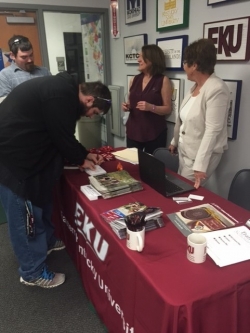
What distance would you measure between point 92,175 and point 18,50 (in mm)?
1469

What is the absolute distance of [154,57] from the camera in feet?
8.40

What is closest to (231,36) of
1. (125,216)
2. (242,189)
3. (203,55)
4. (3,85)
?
(203,55)

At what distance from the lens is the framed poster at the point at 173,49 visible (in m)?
2.51

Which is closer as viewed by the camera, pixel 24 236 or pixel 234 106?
pixel 24 236

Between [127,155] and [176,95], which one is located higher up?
[176,95]

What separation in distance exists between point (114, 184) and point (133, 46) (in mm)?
2180

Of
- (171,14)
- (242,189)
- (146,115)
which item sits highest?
(171,14)

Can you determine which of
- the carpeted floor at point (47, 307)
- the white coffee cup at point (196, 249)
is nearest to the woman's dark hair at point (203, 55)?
the white coffee cup at point (196, 249)

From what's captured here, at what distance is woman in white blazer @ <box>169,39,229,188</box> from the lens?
68.0 inches

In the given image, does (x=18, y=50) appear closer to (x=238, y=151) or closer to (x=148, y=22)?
(x=148, y=22)

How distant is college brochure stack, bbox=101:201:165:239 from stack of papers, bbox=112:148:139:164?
2.37 ft

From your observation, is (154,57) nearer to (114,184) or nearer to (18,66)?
(18,66)

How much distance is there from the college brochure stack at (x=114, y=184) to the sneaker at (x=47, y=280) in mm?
767

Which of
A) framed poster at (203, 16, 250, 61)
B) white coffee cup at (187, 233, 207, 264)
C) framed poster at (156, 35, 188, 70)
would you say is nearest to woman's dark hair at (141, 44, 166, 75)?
framed poster at (156, 35, 188, 70)
